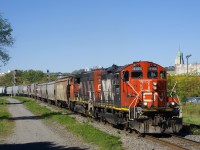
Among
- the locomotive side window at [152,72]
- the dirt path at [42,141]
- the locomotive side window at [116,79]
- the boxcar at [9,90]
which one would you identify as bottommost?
the dirt path at [42,141]

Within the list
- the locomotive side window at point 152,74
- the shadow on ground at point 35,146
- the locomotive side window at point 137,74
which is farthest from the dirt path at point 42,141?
the locomotive side window at point 152,74

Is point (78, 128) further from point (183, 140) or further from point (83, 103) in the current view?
point (83, 103)

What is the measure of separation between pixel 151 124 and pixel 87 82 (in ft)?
35.9

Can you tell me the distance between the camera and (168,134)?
58.1 ft

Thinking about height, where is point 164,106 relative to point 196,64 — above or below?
below

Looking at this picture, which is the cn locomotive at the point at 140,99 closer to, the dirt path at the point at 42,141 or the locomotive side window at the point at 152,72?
the locomotive side window at the point at 152,72

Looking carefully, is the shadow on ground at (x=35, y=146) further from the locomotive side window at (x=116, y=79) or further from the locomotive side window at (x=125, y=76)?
the locomotive side window at (x=116, y=79)

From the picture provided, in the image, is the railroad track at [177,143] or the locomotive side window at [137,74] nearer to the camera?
the railroad track at [177,143]

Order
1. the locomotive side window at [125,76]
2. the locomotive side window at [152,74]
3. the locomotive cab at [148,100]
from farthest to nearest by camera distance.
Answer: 1. the locomotive side window at [152,74]
2. the locomotive side window at [125,76]
3. the locomotive cab at [148,100]

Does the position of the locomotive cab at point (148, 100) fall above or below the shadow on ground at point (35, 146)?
above

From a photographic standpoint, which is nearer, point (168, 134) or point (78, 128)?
point (168, 134)

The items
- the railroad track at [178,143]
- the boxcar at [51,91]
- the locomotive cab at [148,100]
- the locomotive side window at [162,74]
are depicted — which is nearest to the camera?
the railroad track at [178,143]

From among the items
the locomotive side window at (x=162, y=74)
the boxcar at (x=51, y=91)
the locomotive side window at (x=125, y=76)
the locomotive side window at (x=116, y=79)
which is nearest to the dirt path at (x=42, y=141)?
the locomotive side window at (x=116, y=79)

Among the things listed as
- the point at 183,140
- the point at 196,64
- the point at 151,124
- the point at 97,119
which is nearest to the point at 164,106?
the point at 151,124
